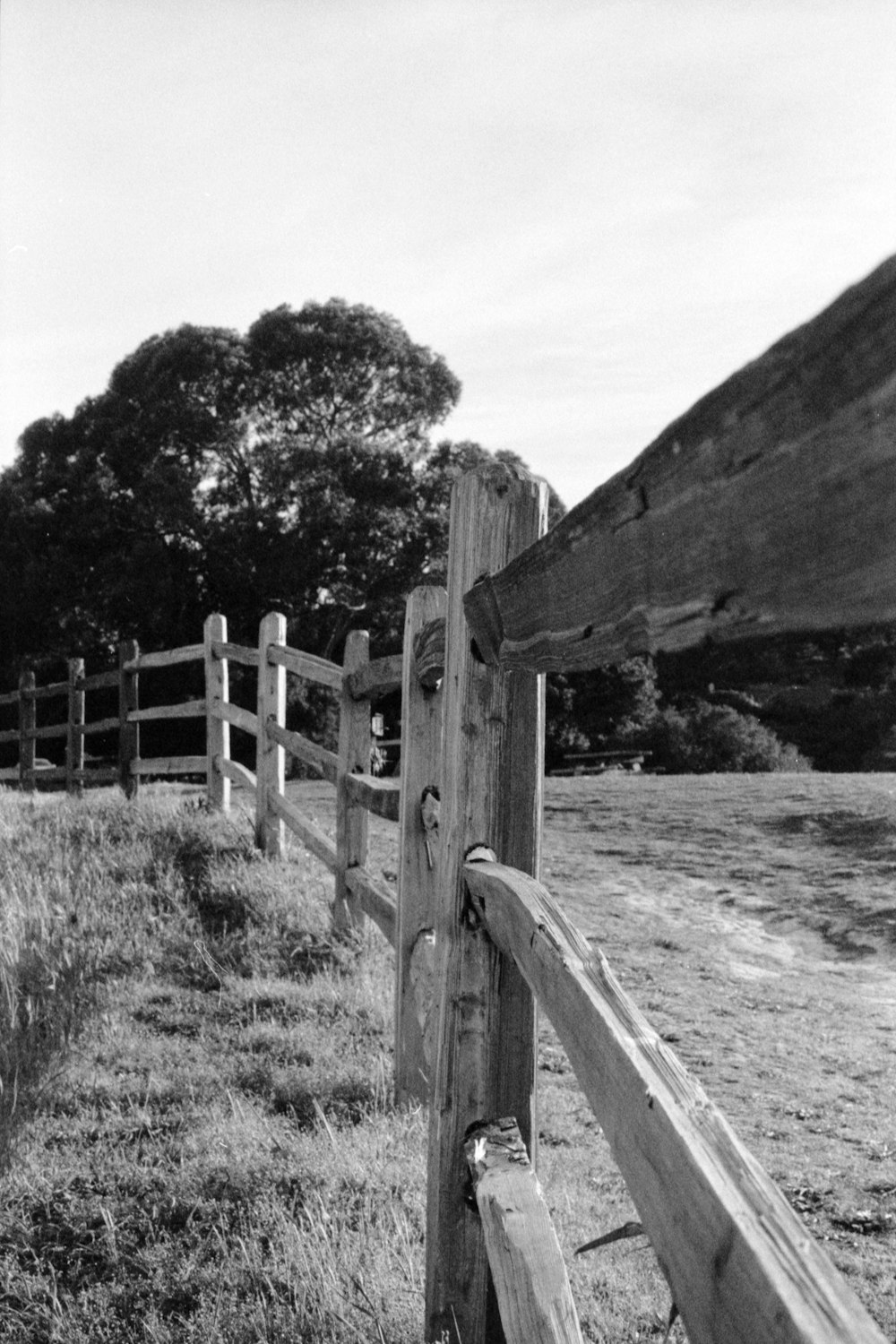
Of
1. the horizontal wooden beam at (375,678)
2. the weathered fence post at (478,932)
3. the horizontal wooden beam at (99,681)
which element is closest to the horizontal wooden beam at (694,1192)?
the weathered fence post at (478,932)

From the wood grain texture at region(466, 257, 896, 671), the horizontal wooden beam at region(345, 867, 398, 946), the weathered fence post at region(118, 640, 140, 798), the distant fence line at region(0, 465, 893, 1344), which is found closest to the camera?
the wood grain texture at region(466, 257, 896, 671)

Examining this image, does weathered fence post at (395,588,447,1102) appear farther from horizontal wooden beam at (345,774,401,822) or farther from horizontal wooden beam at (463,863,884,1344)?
horizontal wooden beam at (463,863,884,1344)

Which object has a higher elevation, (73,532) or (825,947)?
(73,532)

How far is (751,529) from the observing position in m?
1.10

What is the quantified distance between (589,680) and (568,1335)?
940 inches

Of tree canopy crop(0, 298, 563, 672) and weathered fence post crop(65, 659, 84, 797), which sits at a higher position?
tree canopy crop(0, 298, 563, 672)

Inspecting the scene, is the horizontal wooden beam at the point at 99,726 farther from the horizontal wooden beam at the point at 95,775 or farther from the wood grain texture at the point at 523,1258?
the wood grain texture at the point at 523,1258

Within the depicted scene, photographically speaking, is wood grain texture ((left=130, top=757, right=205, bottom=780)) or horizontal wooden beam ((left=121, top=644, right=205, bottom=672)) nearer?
horizontal wooden beam ((left=121, top=644, right=205, bottom=672))

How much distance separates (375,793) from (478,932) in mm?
2770

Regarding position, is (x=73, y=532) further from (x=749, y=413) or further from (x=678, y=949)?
(x=749, y=413)

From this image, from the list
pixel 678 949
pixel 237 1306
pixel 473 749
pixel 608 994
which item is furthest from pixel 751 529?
pixel 678 949

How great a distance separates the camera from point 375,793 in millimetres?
5246

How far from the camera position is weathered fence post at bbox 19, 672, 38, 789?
16805 millimetres

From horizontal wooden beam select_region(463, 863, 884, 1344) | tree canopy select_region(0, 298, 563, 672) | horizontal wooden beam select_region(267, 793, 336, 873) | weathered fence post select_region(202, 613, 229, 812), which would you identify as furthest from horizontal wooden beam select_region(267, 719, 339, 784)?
tree canopy select_region(0, 298, 563, 672)
